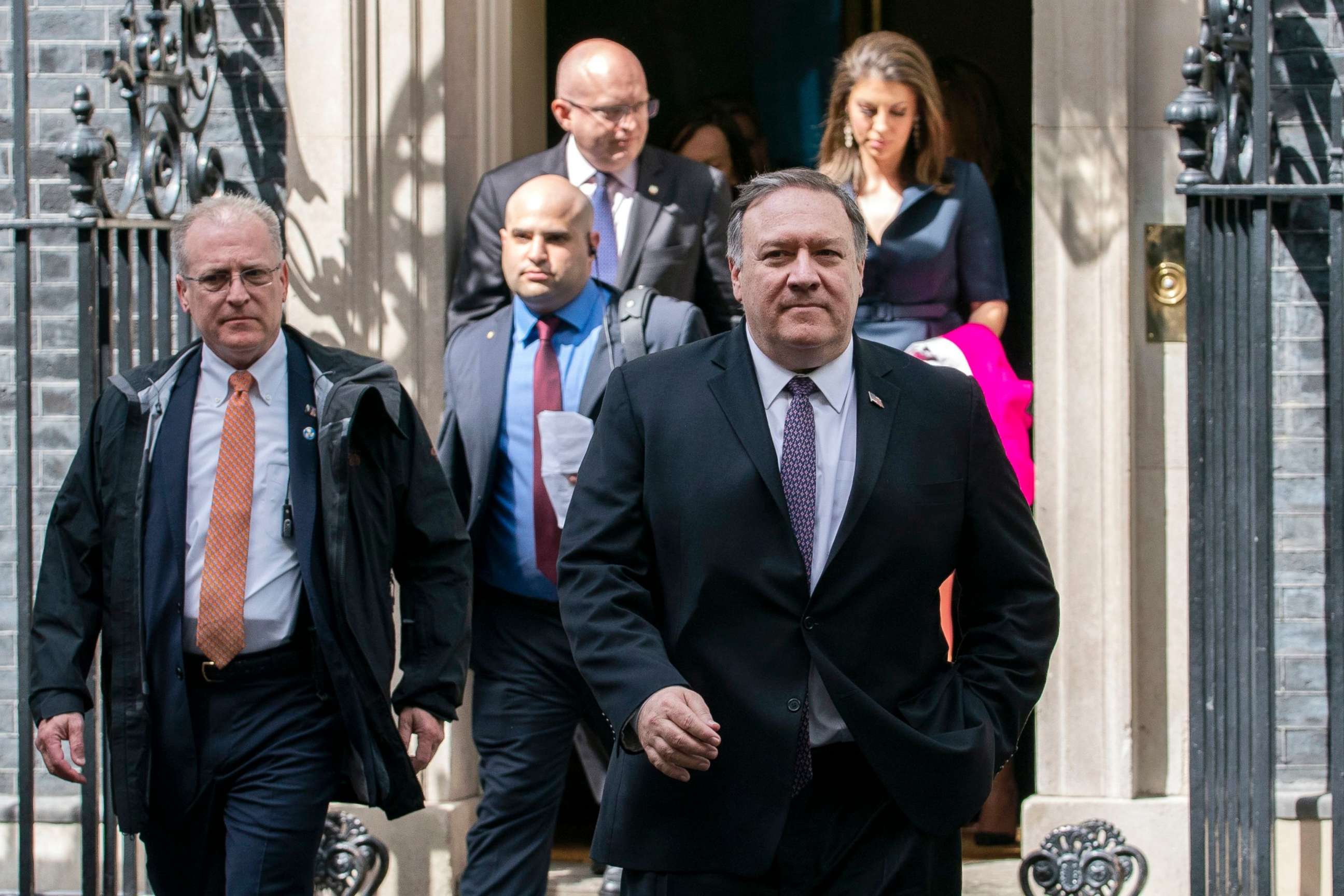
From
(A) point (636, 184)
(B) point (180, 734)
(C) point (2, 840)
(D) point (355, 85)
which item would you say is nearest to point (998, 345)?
(A) point (636, 184)

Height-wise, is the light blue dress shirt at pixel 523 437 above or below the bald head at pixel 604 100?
below

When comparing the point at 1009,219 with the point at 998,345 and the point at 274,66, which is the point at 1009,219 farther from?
the point at 274,66

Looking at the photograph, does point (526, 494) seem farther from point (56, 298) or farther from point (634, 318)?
point (56, 298)

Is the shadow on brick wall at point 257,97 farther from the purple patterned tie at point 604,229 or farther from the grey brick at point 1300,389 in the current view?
the grey brick at point 1300,389

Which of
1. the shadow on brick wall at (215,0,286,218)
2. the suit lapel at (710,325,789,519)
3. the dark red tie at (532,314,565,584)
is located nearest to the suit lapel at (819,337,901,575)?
the suit lapel at (710,325,789,519)

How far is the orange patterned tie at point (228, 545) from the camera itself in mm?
4160

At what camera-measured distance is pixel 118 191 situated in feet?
20.4

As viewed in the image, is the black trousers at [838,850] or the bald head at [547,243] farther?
the bald head at [547,243]

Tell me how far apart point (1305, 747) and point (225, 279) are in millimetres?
3460

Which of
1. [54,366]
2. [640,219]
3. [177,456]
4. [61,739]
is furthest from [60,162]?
[61,739]

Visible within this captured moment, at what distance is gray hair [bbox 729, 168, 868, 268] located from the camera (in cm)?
345

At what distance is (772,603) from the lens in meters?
3.28

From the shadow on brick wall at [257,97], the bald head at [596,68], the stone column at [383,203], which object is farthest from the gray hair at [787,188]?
the shadow on brick wall at [257,97]

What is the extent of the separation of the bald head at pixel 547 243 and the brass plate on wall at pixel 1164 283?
5.69 ft
